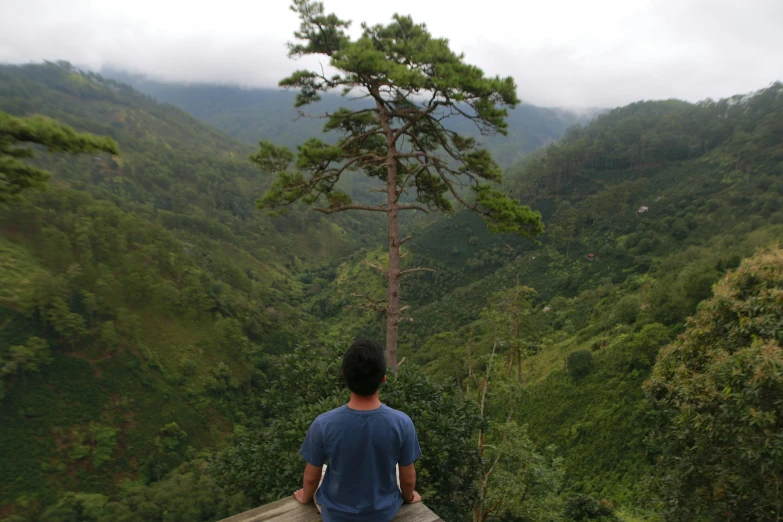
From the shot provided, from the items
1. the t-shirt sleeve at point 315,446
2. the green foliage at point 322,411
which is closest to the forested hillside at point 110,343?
the green foliage at point 322,411

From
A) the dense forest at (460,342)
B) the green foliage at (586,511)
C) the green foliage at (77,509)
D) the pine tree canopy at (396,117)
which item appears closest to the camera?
the dense forest at (460,342)

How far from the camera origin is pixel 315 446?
2.32m

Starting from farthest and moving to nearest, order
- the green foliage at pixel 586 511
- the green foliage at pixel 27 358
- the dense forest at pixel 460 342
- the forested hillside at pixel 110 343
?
the green foliage at pixel 27 358 → the forested hillside at pixel 110 343 → the green foliage at pixel 586 511 → the dense forest at pixel 460 342

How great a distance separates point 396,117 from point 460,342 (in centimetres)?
3326

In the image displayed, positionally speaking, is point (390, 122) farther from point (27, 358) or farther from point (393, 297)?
point (27, 358)

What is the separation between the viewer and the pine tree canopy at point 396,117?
630 centimetres

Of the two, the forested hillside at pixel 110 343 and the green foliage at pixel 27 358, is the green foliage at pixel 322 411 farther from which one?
the green foliage at pixel 27 358

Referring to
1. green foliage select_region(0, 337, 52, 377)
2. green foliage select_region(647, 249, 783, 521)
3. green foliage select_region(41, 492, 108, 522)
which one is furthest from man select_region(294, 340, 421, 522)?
green foliage select_region(0, 337, 52, 377)

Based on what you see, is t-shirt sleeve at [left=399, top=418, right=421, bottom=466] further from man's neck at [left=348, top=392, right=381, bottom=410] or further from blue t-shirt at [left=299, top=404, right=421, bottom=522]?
man's neck at [left=348, top=392, right=381, bottom=410]

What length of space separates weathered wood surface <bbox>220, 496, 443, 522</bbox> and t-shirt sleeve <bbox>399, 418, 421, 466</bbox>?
1.70 ft

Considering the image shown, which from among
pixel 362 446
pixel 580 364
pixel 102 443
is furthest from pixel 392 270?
pixel 102 443

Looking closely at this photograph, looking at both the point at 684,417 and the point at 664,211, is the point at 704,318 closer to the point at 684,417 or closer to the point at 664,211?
the point at 684,417

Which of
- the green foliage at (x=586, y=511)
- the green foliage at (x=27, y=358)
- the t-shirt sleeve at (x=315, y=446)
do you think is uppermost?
the t-shirt sleeve at (x=315, y=446)

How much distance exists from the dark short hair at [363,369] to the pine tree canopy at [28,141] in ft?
11.9
